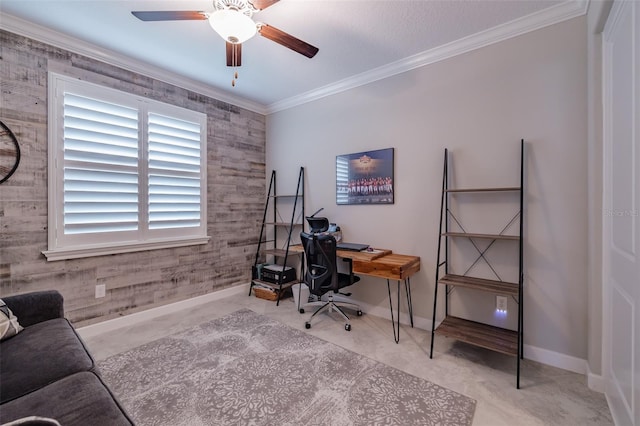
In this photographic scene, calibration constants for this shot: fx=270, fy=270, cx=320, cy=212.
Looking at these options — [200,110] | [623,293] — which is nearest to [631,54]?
[623,293]

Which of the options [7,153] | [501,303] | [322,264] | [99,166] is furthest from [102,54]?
[501,303]

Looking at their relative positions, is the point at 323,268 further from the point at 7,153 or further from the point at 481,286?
the point at 7,153

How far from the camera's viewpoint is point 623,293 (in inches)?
55.7

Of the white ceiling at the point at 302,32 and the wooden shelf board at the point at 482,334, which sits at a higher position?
the white ceiling at the point at 302,32

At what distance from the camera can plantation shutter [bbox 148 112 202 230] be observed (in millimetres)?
2984

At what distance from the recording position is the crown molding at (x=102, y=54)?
2.20m

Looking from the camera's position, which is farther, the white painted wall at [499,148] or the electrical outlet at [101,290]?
the electrical outlet at [101,290]

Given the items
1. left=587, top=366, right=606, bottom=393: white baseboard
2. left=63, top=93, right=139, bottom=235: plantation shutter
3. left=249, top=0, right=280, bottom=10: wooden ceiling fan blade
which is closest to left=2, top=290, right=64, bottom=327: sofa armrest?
left=63, top=93, right=139, bottom=235: plantation shutter

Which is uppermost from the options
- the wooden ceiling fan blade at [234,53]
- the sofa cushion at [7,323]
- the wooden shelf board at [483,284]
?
the wooden ceiling fan blade at [234,53]

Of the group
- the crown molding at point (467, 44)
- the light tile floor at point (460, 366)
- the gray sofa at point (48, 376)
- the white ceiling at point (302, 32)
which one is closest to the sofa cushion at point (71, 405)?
the gray sofa at point (48, 376)

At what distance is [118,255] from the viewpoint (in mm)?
2758

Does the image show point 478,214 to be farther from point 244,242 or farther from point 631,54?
point 244,242

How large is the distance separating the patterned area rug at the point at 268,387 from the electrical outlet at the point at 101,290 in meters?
0.77

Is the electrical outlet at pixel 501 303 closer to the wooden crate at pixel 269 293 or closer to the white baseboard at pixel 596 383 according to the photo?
the white baseboard at pixel 596 383
